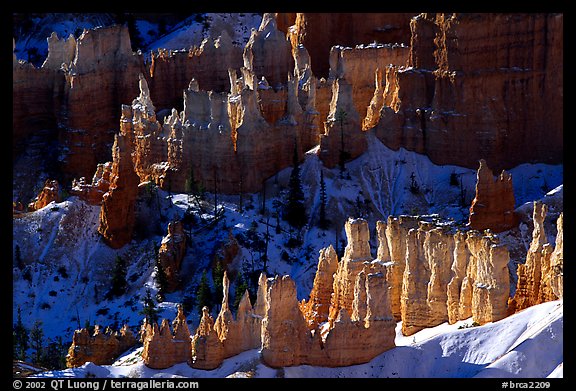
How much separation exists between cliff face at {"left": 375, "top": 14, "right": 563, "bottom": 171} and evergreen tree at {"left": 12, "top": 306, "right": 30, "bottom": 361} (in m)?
24.7

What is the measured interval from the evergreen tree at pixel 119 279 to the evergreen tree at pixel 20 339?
501cm

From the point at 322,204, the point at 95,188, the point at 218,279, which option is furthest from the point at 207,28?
the point at 218,279

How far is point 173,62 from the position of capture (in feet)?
531

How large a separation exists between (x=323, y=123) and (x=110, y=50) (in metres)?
16.6

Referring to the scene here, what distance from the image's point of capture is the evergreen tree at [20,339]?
129m

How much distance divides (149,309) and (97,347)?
8.28 metres

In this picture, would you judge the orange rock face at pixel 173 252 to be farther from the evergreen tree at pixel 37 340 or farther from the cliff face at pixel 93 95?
the cliff face at pixel 93 95

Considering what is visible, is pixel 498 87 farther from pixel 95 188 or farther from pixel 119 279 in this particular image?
pixel 119 279

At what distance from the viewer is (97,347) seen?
124 m

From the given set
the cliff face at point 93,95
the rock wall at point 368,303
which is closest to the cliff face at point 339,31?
the cliff face at point 93,95

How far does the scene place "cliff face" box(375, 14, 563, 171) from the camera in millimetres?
143375

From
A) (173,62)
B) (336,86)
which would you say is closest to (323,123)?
(336,86)
